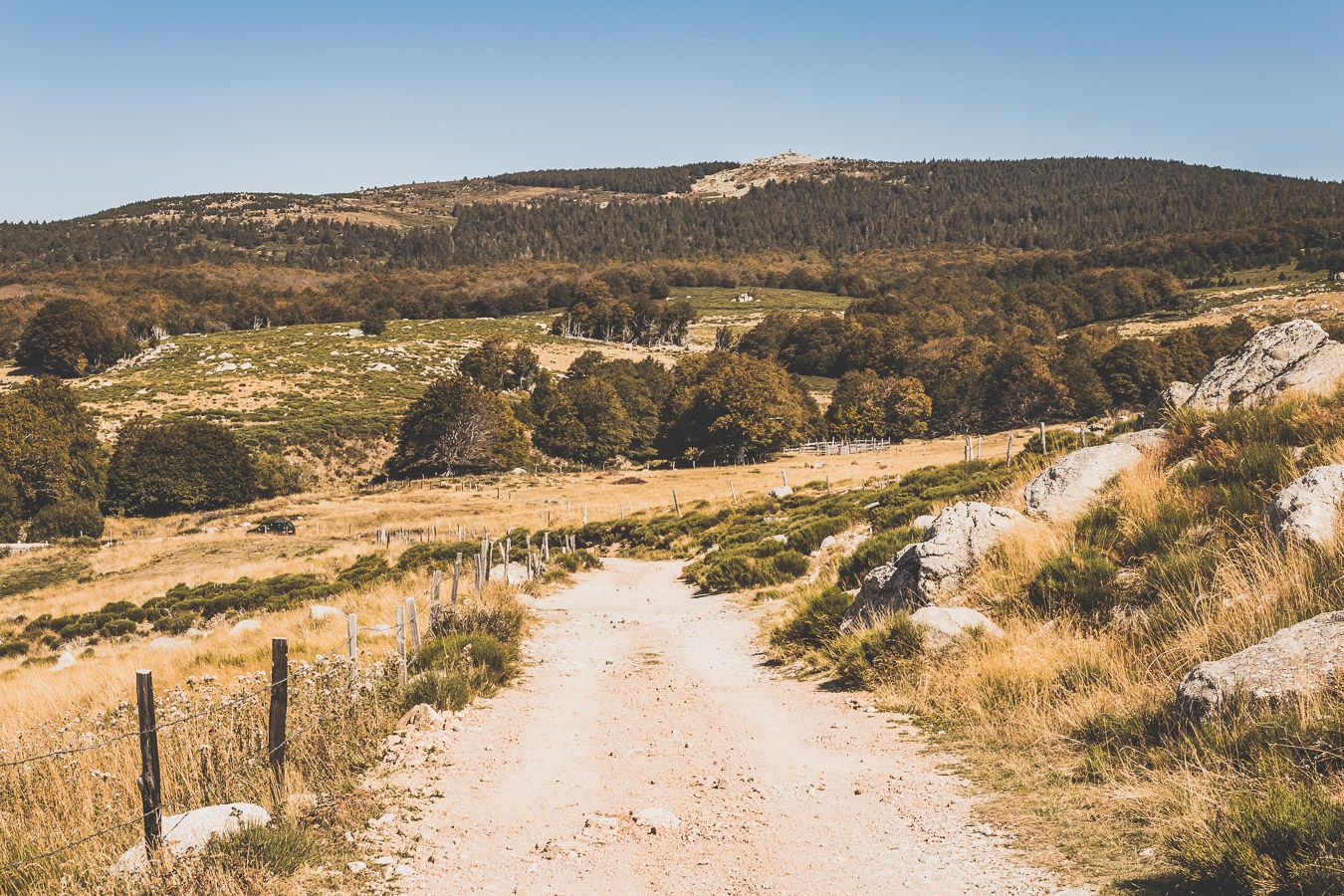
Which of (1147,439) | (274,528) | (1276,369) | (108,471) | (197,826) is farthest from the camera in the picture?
(108,471)

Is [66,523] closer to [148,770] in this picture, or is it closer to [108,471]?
[108,471]

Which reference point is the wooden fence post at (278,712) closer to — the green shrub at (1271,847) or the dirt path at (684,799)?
the dirt path at (684,799)

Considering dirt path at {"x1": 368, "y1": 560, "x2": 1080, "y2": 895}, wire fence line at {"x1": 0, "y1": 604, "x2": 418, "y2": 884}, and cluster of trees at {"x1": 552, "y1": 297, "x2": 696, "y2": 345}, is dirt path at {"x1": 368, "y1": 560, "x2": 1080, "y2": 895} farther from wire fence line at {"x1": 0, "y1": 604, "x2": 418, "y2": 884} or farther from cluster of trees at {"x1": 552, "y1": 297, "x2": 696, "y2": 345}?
cluster of trees at {"x1": 552, "y1": 297, "x2": 696, "y2": 345}

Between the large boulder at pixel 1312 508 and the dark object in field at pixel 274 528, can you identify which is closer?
the large boulder at pixel 1312 508

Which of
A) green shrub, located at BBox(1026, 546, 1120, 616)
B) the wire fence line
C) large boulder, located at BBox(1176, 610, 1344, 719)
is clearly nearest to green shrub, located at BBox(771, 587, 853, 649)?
green shrub, located at BBox(1026, 546, 1120, 616)

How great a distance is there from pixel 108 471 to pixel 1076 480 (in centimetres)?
7457

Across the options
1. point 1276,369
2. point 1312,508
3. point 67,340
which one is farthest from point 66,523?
point 1312,508

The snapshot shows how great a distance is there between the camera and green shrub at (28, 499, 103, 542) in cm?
5811

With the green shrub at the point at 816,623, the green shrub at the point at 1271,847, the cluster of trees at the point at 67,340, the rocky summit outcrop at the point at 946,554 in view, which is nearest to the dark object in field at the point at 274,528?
the green shrub at the point at 816,623

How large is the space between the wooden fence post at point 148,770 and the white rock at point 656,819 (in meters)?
3.62

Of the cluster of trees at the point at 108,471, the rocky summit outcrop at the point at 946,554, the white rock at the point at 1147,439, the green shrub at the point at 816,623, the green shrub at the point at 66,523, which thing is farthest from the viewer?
the cluster of trees at the point at 108,471

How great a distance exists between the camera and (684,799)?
25.6 ft

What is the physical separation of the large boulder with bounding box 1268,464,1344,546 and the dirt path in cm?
413

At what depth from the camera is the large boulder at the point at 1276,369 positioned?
1283cm
